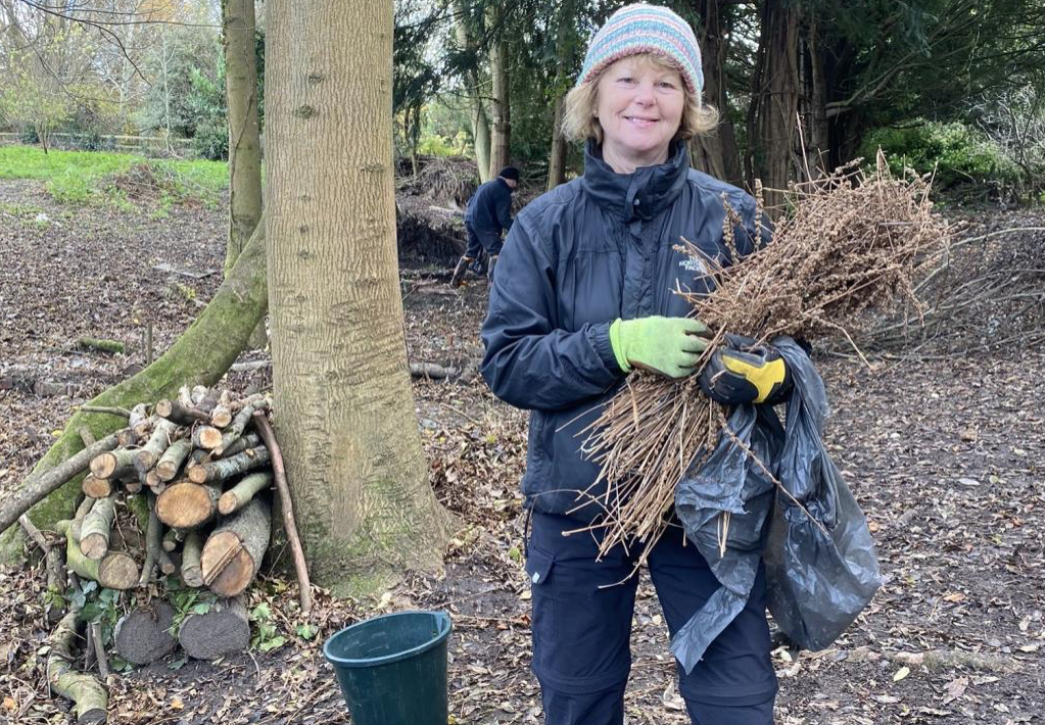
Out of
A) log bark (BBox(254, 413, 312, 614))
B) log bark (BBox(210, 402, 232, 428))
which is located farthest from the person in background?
log bark (BBox(210, 402, 232, 428))

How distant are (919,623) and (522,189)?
13.1m

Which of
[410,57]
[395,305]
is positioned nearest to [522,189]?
[410,57]

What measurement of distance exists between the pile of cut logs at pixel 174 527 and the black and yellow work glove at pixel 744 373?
241 cm

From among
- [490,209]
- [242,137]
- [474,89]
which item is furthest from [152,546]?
[474,89]

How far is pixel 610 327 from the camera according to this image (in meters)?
2.09

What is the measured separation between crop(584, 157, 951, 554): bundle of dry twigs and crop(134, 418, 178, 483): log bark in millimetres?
2215

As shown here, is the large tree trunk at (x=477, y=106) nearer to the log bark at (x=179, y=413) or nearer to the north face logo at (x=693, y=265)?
the log bark at (x=179, y=413)

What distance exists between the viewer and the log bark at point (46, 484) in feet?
12.8

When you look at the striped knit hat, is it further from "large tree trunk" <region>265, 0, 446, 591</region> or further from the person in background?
the person in background

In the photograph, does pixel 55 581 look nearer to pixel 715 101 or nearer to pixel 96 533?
pixel 96 533

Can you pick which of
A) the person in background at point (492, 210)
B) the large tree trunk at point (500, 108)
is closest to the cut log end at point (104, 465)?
the person in background at point (492, 210)

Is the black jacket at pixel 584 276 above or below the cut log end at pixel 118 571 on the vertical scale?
above

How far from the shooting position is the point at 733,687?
2.08 m

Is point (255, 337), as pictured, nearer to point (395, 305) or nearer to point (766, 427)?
point (395, 305)
